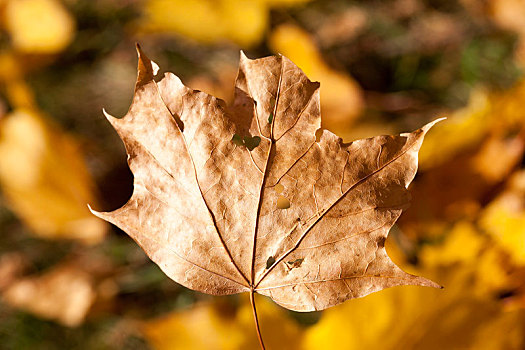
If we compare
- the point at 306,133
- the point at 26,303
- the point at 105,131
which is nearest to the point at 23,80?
the point at 105,131

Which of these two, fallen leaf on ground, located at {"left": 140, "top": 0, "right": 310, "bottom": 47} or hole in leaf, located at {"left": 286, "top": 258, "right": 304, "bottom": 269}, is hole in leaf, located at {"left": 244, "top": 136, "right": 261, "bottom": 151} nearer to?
hole in leaf, located at {"left": 286, "top": 258, "right": 304, "bottom": 269}

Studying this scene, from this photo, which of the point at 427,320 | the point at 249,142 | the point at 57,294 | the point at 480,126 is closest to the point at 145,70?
the point at 249,142

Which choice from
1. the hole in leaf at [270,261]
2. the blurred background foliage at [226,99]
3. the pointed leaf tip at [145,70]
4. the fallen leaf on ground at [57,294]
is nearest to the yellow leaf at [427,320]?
the blurred background foliage at [226,99]

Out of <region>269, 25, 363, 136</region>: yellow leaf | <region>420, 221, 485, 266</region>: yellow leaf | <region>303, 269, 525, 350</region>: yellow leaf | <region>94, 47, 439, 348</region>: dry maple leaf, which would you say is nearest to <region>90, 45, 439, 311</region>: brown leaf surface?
<region>94, 47, 439, 348</region>: dry maple leaf

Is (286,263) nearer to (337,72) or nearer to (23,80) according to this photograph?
(337,72)

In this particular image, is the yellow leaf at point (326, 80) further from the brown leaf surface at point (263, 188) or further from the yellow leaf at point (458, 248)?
the brown leaf surface at point (263, 188)

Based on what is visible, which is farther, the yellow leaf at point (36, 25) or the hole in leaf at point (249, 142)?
the yellow leaf at point (36, 25)
